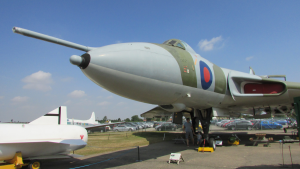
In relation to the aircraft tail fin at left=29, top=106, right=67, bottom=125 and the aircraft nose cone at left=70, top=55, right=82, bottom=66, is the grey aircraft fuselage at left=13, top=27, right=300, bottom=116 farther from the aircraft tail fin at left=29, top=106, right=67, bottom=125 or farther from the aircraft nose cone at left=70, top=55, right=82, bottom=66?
the aircraft tail fin at left=29, top=106, right=67, bottom=125

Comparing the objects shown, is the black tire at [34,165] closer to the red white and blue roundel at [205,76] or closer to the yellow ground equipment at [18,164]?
the yellow ground equipment at [18,164]

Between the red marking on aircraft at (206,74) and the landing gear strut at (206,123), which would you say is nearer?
the red marking on aircraft at (206,74)

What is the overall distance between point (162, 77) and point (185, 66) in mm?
1062

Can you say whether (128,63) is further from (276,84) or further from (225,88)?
(276,84)

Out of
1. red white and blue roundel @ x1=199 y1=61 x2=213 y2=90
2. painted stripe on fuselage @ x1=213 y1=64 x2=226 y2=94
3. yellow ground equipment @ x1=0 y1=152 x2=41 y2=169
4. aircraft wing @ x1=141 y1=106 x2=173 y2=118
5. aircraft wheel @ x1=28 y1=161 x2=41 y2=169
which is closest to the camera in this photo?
yellow ground equipment @ x1=0 y1=152 x2=41 y2=169

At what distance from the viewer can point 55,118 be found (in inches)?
294

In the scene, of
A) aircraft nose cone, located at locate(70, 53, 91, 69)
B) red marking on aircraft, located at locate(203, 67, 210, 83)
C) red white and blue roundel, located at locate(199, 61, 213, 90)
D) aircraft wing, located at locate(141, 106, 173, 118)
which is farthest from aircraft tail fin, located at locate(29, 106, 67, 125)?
aircraft wing, located at locate(141, 106, 173, 118)

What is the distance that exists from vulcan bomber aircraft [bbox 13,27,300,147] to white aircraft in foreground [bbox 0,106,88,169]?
322 centimetres

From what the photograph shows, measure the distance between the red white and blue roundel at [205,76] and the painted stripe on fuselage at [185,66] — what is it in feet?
1.72

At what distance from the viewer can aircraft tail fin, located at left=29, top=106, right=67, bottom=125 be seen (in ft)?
23.4

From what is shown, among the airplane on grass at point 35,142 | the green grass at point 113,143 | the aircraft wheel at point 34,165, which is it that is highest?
the airplane on grass at point 35,142

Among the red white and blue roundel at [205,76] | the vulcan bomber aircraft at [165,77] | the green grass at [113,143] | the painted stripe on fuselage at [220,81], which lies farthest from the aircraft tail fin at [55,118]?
the painted stripe on fuselage at [220,81]

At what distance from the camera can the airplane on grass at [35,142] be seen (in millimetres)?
5539

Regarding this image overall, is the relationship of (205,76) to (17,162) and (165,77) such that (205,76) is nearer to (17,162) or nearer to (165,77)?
(165,77)
